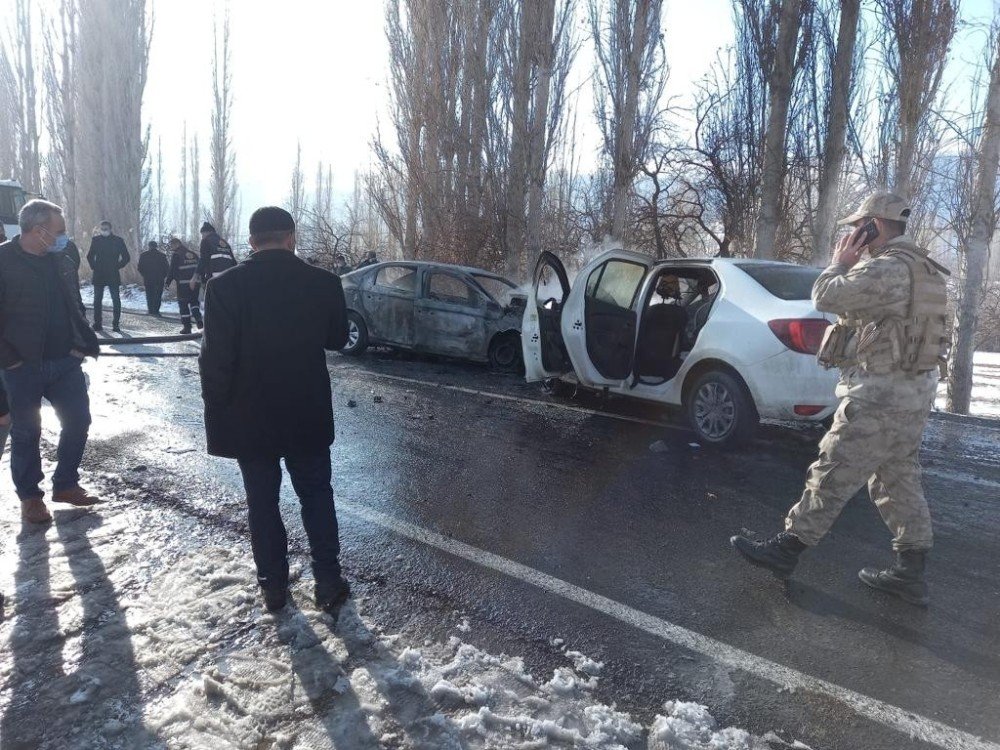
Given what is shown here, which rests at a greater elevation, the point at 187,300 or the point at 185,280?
the point at 185,280

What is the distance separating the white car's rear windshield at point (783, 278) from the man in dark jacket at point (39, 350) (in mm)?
4988

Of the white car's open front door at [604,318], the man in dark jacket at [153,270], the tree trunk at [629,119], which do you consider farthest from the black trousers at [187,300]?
the tree trunk at [629,119]

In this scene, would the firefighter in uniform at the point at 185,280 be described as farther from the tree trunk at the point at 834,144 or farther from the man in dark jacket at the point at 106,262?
the tree trunk at the point at 834,144

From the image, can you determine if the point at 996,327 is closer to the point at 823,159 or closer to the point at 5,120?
the point at 823,159

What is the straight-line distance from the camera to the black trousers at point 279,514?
298 cm

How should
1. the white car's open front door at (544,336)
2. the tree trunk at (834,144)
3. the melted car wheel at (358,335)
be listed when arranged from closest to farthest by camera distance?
the white car's open front door at (544,336) → the melted car wheel at (358,335) → the tree trunk at (834,144)

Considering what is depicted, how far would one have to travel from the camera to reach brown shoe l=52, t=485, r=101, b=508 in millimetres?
4043

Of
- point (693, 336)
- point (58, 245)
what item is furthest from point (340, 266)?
point (58, 245)

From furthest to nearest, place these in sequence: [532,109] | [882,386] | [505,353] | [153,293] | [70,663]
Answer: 1. [153,293]
2. [532,109]
3. [505,353]
4. [882,386]
5. [70,663]

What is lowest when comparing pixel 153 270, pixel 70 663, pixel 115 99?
pixel 70 663

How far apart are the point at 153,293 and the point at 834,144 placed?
14.8 metres

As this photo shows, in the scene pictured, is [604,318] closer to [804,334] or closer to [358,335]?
[804,334]

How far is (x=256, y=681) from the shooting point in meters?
2.47

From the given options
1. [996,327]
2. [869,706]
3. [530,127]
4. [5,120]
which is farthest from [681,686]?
[5,120]
